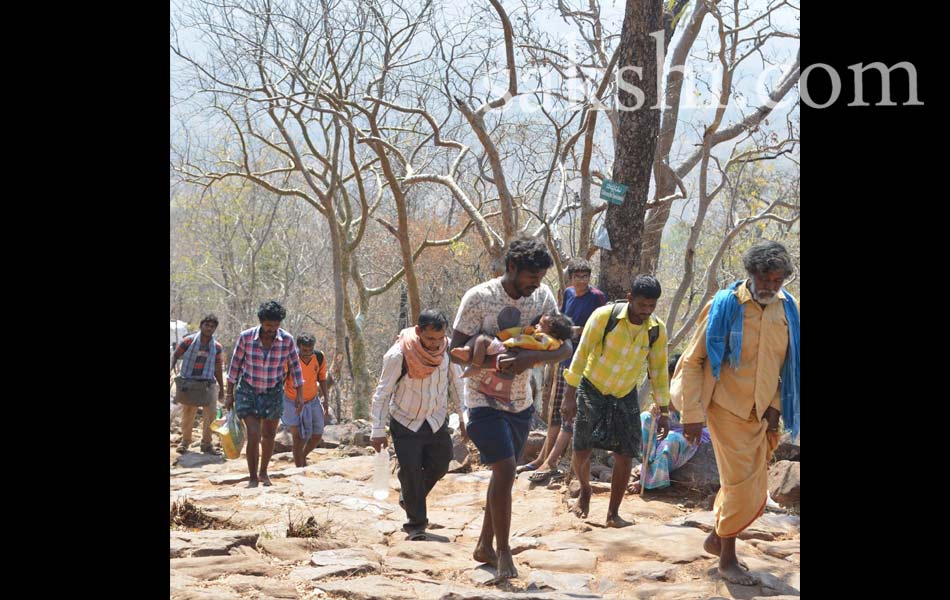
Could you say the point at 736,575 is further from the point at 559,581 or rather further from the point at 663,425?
the point at 663,425

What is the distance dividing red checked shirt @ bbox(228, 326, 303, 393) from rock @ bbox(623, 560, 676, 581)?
4367 millimetres

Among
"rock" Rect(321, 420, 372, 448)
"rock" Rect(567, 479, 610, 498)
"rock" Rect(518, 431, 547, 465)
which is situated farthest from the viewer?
"rock" Rect(321, 420, 372, 448)

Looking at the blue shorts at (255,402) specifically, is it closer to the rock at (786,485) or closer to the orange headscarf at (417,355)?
the orange headscarf at (417,355)

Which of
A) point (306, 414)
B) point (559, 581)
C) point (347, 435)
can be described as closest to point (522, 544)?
point (559, 581)

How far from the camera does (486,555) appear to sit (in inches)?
228

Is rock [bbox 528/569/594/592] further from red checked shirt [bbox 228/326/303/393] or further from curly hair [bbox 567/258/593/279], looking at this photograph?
red checked shirt [bbox 228/326/303/393]

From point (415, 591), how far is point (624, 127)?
18.1 feet

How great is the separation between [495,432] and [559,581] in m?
0.97

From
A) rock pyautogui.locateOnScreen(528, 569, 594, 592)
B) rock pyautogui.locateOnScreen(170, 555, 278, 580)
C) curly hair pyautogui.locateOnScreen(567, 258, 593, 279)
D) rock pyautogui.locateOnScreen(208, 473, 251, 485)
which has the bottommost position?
rock pyautogui.locateOnScreen(208, 473, 251, 485)

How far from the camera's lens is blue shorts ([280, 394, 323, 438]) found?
10.7m

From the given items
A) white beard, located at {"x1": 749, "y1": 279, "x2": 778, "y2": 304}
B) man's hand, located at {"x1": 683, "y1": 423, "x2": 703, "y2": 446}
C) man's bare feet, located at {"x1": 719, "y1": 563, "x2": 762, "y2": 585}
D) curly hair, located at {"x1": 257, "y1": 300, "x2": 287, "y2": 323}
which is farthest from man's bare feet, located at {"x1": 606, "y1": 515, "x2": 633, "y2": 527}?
curly hair, located at {"x1": 257, "y1": 300, "x2": 287, "y2": 323}

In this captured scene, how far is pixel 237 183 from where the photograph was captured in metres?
32.3
